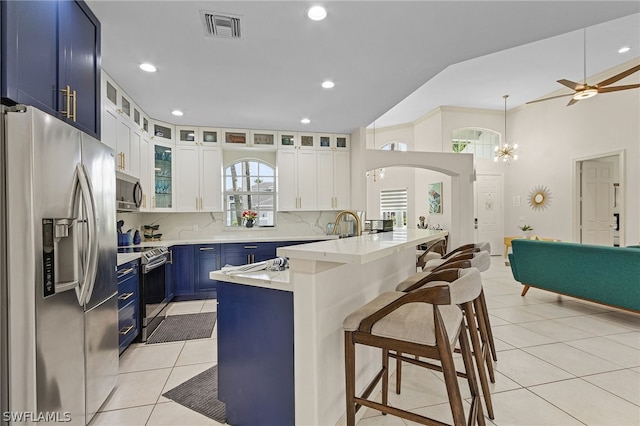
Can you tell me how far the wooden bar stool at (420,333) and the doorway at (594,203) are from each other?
7214mm

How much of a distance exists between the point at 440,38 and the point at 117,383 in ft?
12.4

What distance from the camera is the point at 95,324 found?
74.2 inches

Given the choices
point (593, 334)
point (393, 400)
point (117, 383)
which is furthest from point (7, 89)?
point (593, 334)

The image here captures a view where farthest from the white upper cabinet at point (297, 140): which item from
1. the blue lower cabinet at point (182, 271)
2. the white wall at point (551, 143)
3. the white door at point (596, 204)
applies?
the white door at point (596, 204)

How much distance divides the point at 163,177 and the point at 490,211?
7.81 meters

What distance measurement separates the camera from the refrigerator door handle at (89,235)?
164cm

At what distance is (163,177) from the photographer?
4727 millimetres

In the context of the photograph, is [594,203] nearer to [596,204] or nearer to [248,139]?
[596,204]

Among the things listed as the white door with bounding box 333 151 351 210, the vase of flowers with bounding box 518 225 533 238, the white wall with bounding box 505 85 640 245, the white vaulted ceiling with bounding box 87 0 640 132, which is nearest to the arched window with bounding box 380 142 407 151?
the white wall with bounding box 505 85 640 245

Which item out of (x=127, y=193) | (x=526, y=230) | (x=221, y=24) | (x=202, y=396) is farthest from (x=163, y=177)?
(x=526, y=230)

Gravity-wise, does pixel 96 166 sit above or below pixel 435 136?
below

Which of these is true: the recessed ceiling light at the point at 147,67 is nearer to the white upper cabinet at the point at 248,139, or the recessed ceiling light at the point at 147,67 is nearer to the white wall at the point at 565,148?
the white upper cabinet at the point at 248,139

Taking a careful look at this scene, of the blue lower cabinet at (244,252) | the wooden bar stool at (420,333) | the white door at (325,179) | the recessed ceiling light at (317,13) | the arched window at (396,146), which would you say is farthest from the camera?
the arched window at (396,146)

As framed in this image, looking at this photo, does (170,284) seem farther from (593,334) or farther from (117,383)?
(593,334)
